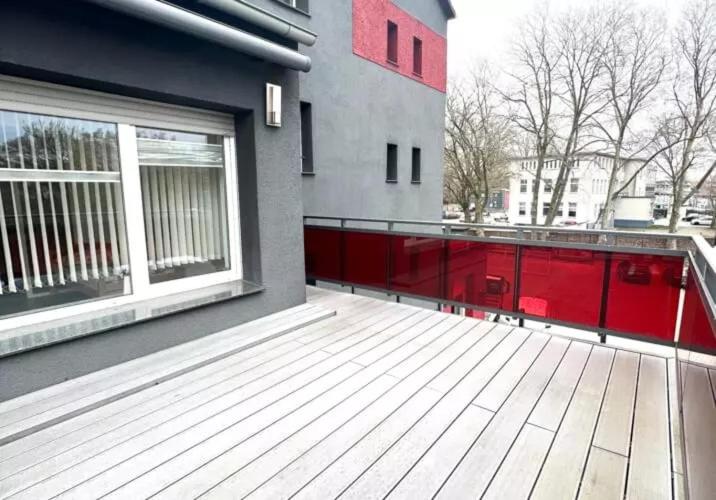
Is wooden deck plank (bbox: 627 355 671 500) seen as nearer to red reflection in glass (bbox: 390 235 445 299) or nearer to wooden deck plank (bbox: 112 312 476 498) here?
wooden deck plank (bbox: 112 312 476 498)

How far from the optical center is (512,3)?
55.7 ft

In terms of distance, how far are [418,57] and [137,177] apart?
8624mm

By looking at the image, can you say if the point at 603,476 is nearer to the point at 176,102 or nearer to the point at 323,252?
the point at 176,102

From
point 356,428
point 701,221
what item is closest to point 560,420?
point 356,428

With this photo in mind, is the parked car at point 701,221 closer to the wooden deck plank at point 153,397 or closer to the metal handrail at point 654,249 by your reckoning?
the metal handrail at point 654,249

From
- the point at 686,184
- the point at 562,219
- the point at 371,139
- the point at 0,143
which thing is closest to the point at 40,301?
the point at 0,143

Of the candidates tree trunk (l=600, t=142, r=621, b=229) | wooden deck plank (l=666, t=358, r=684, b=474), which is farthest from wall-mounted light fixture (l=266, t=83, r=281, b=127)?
tree trunk (l=600, t=142, r=621, b=229)

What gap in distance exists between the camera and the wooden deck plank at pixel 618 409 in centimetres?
188

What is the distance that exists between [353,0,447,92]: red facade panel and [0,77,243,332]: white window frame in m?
5.32

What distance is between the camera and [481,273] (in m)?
3.67

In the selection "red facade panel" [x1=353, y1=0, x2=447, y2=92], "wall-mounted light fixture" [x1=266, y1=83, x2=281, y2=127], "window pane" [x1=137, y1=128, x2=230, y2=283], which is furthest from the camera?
"red facade panel" [x1=353, y1=0, x2=447, y2=92]

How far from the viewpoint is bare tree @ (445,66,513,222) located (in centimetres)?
1936

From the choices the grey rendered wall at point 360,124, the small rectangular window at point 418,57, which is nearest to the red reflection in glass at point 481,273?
the grey rendered wall at point 360,124

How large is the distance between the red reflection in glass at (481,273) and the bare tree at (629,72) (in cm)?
1703
